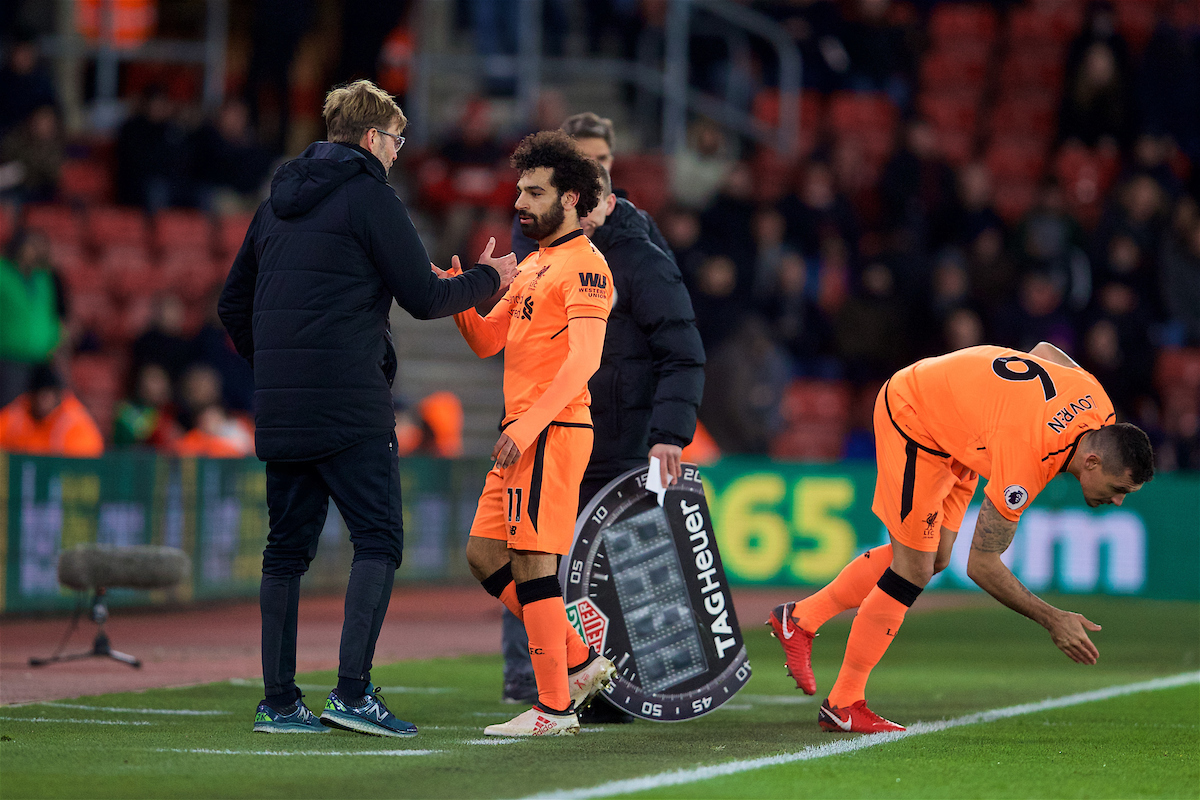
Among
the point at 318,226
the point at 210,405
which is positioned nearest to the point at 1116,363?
the point at 210,405

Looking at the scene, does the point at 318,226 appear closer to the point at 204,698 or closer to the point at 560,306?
the point at 560,306

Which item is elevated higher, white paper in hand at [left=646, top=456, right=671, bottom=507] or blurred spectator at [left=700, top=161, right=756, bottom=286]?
blurred spectator at [left=700, top=161, right=756, bottom=286]


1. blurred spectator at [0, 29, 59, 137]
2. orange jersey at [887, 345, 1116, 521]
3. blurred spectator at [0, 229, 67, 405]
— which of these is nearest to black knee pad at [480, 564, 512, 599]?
orange jersey at [887, 345, 1116, 521]

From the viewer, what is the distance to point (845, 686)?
6.63 m

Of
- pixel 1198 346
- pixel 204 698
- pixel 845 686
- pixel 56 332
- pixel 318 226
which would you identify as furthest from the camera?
pixel 1198 346

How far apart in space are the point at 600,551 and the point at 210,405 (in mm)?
8480

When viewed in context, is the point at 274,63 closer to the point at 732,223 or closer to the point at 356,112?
the point at 732,223

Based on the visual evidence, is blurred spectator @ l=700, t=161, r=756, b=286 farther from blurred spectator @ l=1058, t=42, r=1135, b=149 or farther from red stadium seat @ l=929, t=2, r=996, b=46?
red stadium seat @ l=929, t=2, r=996, b=46

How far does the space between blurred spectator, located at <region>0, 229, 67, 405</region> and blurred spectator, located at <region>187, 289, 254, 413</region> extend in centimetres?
136

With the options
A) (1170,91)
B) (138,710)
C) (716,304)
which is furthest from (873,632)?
(1170,91)

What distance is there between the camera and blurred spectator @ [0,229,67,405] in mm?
14000

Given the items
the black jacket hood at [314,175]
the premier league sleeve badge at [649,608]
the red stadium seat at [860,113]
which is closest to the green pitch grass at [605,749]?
the premier league sleeve badge at [649,608]

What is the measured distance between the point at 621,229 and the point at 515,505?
145cm

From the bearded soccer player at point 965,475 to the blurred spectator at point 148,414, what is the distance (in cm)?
838
